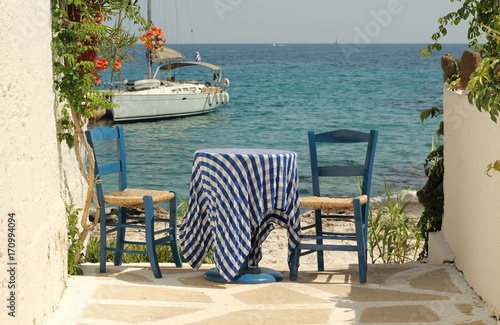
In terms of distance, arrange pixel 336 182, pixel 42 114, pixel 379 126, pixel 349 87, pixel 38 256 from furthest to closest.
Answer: pixel 349 87 < pixel 379 126 < pixel 336 182 < pixel 42 114 < pixel 38 256

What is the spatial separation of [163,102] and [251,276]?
2849 cm

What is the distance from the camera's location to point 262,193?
6027 millimetres

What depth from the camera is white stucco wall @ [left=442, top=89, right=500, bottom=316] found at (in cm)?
513

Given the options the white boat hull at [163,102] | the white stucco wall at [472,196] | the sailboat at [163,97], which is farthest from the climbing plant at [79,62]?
the white boat hull at [163,102]

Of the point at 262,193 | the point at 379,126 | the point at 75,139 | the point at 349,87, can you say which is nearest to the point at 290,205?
the point at 262,193

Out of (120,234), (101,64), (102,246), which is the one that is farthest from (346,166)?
(101,64)

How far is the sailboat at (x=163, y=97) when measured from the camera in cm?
3331

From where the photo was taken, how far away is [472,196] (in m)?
5.82

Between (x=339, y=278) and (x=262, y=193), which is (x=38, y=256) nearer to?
(x=262, y=193)

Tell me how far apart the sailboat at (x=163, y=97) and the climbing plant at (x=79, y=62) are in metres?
24.2

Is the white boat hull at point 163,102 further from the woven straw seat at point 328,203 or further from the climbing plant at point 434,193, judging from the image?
the woven straw seat at point 328,203

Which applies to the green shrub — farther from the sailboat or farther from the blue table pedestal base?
the sailboat

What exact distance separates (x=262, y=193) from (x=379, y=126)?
25.3m

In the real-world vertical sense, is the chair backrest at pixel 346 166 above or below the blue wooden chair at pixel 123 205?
above
